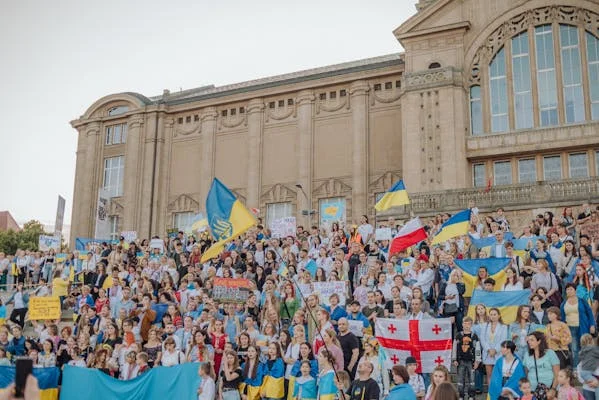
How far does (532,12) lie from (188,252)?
20175 millimetres

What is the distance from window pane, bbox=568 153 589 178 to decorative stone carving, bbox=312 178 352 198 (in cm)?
1144

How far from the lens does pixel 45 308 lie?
1814 cm

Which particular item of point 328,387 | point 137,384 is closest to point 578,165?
point 328,387

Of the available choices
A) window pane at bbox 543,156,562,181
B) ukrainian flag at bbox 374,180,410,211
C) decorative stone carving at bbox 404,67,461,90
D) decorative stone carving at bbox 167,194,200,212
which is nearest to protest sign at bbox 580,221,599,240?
ukrainian flag at bbox 374,180,410,211

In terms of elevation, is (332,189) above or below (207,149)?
below

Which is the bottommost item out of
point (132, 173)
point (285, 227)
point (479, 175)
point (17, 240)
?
point (285, 227)

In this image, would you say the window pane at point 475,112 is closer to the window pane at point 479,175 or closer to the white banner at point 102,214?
the window pane at point 479,175

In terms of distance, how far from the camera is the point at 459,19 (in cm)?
3241

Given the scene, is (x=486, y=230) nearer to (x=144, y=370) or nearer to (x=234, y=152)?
(x=144, y=370)

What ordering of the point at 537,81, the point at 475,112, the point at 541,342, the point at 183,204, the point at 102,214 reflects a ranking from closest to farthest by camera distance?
1. the point at 541,342
2. the point at 537,81
3. the point at 475,112
4. the point at 102,214
5. the point at 183,204

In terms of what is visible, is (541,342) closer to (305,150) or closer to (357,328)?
(357,328)

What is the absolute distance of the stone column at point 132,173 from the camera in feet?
136

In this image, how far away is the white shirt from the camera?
12.8 metres

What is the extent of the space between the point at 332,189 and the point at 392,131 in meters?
4.56
